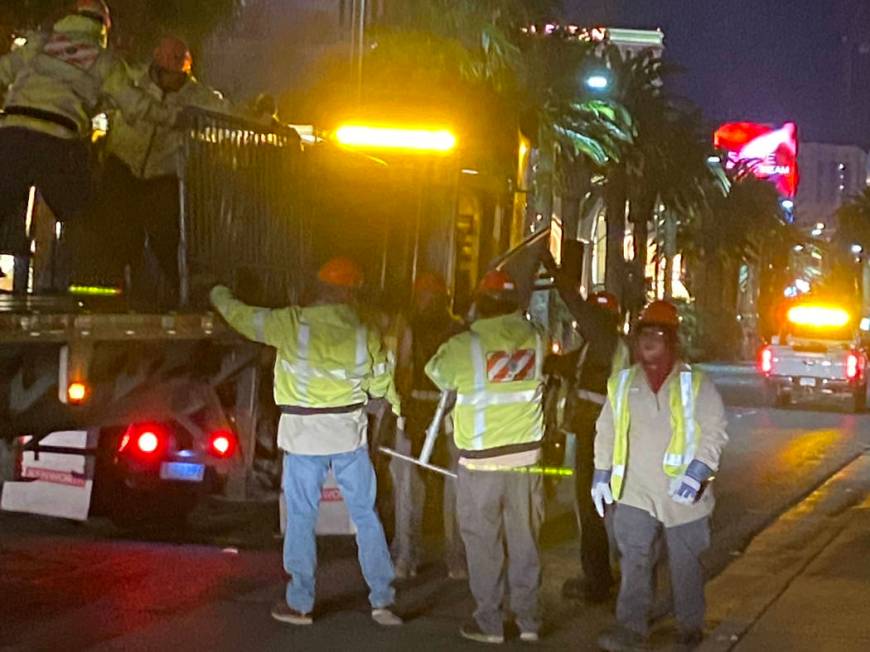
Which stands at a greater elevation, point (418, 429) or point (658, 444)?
point (658, 444)

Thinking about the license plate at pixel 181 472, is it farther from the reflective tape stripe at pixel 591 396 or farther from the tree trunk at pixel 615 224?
the tree trunk at pixel 615 224

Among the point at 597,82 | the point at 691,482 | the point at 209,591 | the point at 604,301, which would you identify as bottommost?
the point at 209,591

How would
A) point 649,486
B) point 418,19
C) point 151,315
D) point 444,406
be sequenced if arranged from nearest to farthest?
point 649,486
point 151,315
point 444,406
point 418,19

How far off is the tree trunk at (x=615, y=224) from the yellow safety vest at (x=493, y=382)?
25.8 m

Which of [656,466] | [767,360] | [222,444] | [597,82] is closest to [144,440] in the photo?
[222,444]

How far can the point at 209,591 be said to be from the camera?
29.9 ft

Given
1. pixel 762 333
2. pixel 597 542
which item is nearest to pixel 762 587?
pixel 597 542

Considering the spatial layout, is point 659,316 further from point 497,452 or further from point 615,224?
point 615,224

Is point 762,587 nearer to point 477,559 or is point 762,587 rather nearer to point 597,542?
point 597,542

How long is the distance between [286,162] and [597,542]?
3055 mm

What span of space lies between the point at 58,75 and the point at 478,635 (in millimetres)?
3571

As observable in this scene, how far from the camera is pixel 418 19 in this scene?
22891mm

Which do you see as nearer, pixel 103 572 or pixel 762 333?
pixel 103 572

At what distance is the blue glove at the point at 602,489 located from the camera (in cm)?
778
